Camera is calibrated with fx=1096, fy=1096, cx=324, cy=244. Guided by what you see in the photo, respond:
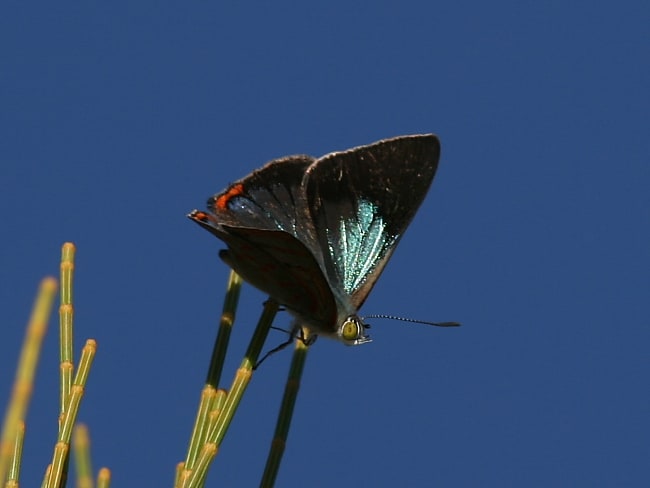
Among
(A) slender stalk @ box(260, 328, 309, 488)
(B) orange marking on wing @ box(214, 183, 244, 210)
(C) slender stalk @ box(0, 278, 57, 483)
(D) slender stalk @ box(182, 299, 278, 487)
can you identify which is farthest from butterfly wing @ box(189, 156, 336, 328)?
(C) slender stalk @ box(0, 278, 57, 483)

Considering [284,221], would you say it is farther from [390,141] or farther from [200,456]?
[200,456]

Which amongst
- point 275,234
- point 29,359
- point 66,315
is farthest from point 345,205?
point 29,359

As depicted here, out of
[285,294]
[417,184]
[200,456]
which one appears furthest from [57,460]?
[417,184]

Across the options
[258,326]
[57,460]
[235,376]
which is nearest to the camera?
[57,460]

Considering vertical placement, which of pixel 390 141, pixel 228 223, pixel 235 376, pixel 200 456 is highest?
pixel 390 141

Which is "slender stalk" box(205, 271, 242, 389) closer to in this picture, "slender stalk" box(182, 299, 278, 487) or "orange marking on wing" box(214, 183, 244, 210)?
"slender stalk" box(182, 299, 278, 487)

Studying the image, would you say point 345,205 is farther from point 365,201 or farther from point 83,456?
point 83,456

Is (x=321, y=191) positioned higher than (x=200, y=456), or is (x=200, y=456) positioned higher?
(x=321, y=191)
